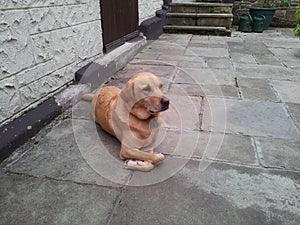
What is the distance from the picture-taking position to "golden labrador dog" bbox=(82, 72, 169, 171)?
4.72 feet

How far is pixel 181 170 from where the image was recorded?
5.20ft

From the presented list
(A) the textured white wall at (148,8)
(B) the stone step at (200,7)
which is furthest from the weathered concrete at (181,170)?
(B) the stone step at (200,7)

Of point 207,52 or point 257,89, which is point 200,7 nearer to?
point 207,52

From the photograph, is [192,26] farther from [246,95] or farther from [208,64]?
[246,95]

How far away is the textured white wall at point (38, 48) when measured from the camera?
5.75 feet

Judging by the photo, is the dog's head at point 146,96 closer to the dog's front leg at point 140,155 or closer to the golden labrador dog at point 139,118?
the golden labrador dog at point 139,118

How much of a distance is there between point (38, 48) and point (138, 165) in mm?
1252

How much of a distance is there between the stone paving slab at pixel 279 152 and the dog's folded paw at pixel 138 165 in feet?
2.44

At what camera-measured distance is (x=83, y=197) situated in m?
1.37

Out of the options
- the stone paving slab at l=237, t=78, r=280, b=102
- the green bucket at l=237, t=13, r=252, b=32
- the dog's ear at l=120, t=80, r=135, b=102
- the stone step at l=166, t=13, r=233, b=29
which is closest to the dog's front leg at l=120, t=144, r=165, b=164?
the dog's ear at l=120, t=80, r=135, b=102

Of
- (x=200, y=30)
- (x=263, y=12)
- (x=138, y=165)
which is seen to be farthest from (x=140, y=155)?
(x=263, y=12)

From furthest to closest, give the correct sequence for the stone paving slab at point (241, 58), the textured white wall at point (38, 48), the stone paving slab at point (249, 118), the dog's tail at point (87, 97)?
the stone paving slab at point (241, 58), the dog's tail at point (87, 97), the stone paving slab at point (249, 118), the textured white wall at point (38, 48)

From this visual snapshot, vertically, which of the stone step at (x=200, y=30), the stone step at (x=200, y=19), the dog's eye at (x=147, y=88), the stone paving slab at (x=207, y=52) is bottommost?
the stone paving slab at (x=207, y=52)

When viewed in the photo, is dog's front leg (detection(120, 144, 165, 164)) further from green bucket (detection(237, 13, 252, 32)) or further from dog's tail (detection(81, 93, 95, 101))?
green bucket (detection(237, 13, 252, 32))
